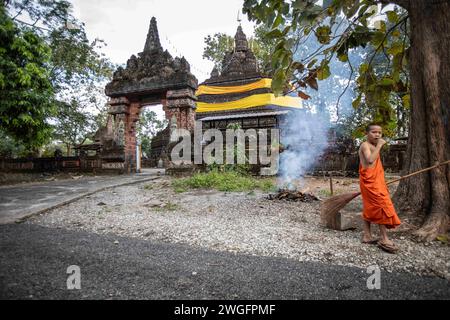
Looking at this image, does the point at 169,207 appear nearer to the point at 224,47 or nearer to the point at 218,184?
the point at 218,184

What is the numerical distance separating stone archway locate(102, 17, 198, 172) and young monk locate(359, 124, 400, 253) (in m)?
8.63

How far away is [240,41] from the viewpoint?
23422 millimetres

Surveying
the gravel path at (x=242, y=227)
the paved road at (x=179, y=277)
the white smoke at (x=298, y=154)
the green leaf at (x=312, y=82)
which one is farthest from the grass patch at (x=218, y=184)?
the paved road at (x=179, y=277)

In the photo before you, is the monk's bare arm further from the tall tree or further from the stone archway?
the stone archway

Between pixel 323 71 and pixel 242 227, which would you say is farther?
pixel 323 71

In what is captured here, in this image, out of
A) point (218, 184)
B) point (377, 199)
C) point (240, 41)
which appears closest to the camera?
Result: point (377, 199)

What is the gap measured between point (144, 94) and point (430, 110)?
11.3 meters

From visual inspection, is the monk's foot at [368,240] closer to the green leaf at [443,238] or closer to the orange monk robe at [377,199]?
the orange monk robe at [377,199]

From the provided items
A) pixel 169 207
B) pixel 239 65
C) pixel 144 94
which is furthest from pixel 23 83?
pixel 239 65

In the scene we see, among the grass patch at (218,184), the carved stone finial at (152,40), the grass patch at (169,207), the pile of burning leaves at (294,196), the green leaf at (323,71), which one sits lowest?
the grass patch at (169,207)

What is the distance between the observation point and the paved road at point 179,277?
A: 2.05m

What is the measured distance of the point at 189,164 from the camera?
10.6 meters

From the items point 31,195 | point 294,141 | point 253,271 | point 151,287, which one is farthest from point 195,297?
point 294,141

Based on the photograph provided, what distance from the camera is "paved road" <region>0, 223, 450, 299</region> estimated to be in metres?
2.05
